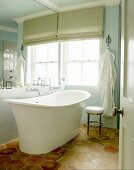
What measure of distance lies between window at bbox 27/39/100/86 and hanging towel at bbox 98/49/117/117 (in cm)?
38

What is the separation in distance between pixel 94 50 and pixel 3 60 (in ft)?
7.10

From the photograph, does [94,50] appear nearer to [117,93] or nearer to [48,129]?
[117,93]

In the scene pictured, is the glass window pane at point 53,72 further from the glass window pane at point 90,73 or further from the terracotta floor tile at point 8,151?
the terracotta floor tile at point 8,151

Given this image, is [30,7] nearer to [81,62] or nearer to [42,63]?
[42,63]

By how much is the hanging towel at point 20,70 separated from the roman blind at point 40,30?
1.30 feet

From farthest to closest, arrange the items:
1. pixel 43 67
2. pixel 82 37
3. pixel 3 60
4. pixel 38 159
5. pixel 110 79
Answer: pixel 43 67, pixel 82 37, pixel 110 79, pixel 3 60, pixel 38 159

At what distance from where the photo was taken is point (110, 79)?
371 cm

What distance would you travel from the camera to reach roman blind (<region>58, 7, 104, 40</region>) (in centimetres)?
390

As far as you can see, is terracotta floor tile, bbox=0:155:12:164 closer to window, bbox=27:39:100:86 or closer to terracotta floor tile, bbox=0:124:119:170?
terracotta floor tile, bbox=0:124:119:170

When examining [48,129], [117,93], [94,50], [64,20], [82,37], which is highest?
[64,20]

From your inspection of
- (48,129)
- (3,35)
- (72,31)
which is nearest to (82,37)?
(72,31)

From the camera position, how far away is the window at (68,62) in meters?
4.16

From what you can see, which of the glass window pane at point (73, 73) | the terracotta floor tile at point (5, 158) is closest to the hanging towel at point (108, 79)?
the glass window pane at point (73, 73)

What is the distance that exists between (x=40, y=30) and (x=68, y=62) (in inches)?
40.8
